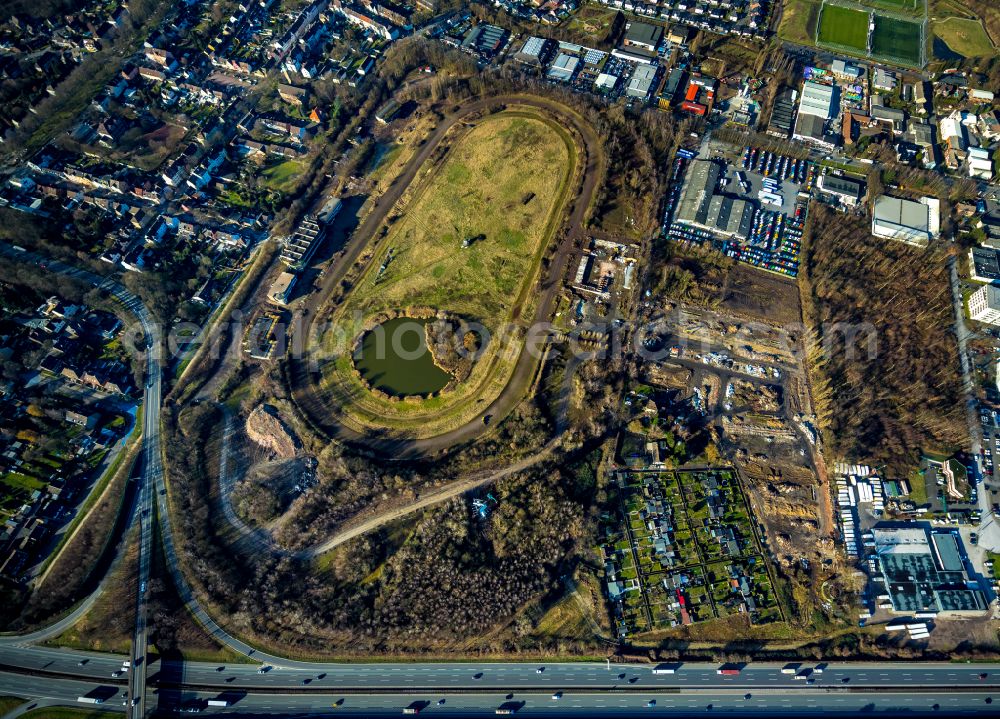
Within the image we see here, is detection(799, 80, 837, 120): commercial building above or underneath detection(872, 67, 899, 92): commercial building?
underneath

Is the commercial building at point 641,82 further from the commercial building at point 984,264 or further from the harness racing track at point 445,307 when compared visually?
the commercial building at point 984,264

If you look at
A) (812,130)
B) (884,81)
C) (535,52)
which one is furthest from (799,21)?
(535,52)

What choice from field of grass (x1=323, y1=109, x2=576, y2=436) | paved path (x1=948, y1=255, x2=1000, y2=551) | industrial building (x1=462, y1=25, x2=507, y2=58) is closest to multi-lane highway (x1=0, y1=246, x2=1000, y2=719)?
paved path (x1=948, y1=255, x2=1000, y2=551)

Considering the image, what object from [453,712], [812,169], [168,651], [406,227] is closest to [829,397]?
[812,169]

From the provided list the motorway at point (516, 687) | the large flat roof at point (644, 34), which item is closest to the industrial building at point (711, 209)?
the large flat roof at point (644, 34)

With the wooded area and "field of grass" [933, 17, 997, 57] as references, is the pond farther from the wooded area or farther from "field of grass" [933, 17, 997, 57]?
"field of grass" [933, 17, 997, 57]

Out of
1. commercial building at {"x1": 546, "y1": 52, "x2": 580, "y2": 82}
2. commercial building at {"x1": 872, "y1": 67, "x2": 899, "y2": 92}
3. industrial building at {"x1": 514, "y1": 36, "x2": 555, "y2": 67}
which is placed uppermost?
industrial building at {"x1": 514, "y1": 36, "x2": 555, "y2": 67}
